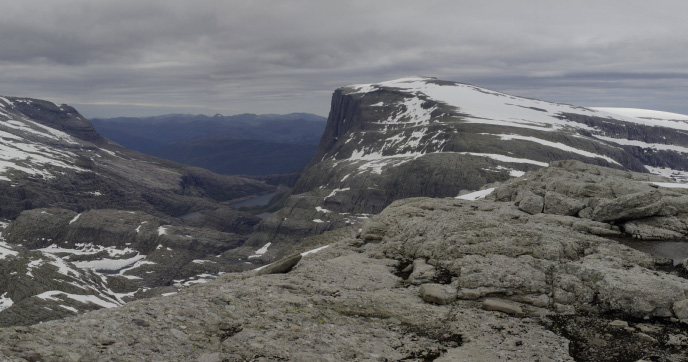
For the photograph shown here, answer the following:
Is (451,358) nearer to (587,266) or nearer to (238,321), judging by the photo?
(238,321)

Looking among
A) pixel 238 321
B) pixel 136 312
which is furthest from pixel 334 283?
pixel 136 312

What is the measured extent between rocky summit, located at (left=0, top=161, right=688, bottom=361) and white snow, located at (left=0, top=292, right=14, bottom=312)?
151 meters

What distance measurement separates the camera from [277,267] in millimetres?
24984

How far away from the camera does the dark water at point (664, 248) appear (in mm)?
24359

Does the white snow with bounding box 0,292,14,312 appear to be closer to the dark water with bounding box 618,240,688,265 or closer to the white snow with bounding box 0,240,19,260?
the white snow with bounding box 0,240,19,260

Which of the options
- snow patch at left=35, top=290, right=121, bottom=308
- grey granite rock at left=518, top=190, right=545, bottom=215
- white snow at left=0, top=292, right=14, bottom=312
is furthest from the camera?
snow patch at left=35, top=290, right=121, bottom=308

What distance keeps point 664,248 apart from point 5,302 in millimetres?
175519

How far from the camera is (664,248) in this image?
2547 centimetres

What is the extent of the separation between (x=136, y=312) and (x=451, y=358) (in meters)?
12.1

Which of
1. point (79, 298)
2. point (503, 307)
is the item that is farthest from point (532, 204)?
point (79, 298)

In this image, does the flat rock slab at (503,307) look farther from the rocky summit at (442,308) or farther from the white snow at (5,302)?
the white snow at (5,302)

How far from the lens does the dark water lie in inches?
959

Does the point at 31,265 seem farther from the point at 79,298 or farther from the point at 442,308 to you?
the point at 442,308

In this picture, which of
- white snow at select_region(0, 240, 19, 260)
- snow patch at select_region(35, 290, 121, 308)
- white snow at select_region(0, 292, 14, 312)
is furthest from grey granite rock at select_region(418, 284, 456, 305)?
white snow at select_region(0, 240, 19, 260)
